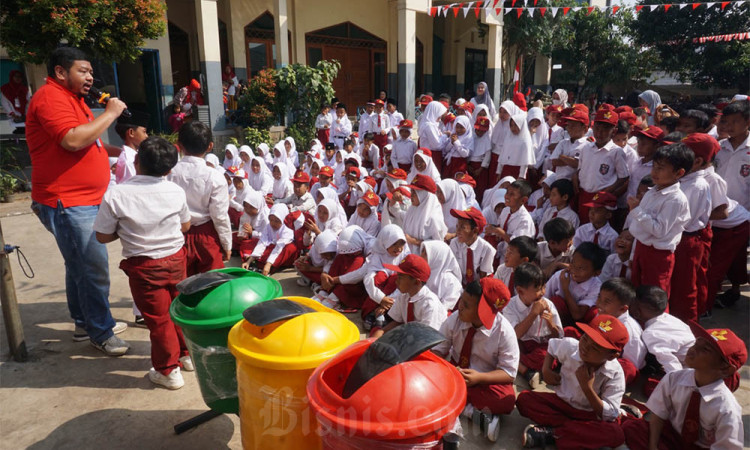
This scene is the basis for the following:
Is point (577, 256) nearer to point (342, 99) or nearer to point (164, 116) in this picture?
point (164, 116)

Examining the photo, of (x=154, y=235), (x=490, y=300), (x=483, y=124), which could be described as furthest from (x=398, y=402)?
(x=483, y=124)

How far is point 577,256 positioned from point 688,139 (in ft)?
4.02

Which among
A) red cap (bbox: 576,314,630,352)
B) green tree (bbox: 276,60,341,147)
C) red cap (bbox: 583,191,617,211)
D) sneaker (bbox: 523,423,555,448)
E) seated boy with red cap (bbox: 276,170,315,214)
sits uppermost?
green tree (bbox: 276,60,341,147)

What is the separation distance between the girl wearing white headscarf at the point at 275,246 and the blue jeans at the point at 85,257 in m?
2.08

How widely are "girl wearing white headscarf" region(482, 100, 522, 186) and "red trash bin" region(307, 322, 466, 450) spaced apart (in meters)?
5.57

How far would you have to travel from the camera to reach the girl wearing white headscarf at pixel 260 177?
7.77 m

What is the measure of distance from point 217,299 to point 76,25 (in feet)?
20.5

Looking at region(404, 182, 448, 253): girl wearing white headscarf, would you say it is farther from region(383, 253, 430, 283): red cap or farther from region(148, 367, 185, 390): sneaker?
region(148, 367, 185, 390): sneaker

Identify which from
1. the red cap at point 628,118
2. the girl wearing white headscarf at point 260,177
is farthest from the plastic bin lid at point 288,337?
the girl wearing white headscarf at point 260,177

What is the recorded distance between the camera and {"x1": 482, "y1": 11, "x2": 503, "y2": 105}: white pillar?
48.5ft

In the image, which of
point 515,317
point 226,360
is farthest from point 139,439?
point 515,317

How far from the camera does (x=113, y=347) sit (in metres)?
3.39

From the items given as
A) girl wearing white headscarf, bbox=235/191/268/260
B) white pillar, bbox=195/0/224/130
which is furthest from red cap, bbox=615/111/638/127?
white pillar, bbox=195/0/224/130

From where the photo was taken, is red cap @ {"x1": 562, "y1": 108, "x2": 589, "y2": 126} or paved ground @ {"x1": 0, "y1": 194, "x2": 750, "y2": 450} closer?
paved ground @ {"x1": 0, "y1": 194, "x2": 750, "y2": 450}
